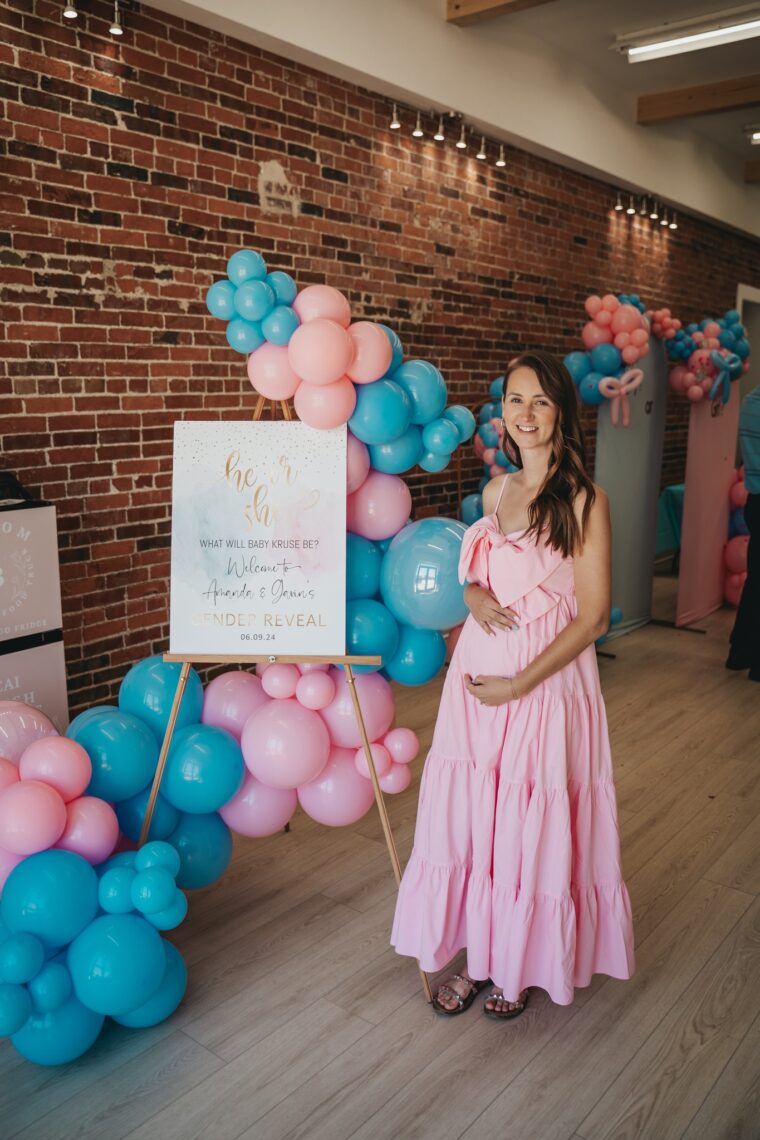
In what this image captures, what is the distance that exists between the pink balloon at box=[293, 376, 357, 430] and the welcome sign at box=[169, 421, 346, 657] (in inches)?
2.3

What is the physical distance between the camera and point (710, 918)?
2627 millimetres

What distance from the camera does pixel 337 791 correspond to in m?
2.45

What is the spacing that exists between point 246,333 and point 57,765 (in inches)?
44.5

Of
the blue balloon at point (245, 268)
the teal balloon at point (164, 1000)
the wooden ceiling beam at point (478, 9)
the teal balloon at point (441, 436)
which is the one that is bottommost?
the teal balloon at point (164, 1000)

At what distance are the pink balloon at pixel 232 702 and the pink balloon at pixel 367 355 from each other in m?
0.90

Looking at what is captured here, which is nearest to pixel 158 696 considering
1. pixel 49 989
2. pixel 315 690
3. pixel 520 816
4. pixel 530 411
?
pixel 315 690

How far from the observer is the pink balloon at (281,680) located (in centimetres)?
242

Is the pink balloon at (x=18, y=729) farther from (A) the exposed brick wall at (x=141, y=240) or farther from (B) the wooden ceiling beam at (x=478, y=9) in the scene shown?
(B) the wooden ceiling beam at (x=478, y=9)

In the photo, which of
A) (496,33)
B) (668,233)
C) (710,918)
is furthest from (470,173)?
(710,918)

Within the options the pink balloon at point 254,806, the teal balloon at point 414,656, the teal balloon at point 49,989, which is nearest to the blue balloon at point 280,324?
the teal balloon at point 414,656

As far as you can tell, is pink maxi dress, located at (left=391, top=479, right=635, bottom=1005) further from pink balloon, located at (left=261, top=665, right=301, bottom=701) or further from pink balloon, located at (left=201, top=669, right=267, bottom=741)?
pink balloon, located at (left=201, top=669, right=267, bottom=741)

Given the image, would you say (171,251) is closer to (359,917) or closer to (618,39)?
(359,917)

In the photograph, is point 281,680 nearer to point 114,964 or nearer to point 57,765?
point 57,765

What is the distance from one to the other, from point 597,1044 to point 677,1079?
188mm
